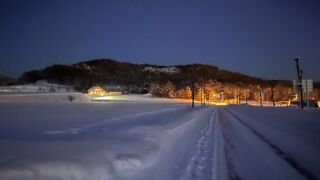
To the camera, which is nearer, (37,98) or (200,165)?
(200,165)

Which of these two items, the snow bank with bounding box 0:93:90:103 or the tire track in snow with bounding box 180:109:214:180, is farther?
the snow bank with bounding box 0:93:90:103

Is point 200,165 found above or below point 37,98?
below

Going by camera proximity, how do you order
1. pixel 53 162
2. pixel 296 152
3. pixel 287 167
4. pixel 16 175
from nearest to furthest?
pixel 16 175, pixel 53 162, pixel 287 167, pixel 296 152

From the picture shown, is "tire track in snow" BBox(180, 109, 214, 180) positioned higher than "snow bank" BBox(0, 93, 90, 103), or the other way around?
"snow bank" BBox(0, 93, 90, 103)

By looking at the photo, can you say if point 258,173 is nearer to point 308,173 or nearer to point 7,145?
point 308,173

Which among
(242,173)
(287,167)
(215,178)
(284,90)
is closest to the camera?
(215,178)

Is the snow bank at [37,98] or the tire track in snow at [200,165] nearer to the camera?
the tire track in snow at [200,165]

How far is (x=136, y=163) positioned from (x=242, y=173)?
2.99 metres

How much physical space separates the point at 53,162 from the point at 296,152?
30.7 ft

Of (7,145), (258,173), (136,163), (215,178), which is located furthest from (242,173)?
(7,145)

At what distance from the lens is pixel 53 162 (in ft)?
28.4

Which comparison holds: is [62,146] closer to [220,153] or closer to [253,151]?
[220,153]

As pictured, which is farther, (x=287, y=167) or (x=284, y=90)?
(x=284, y=90)

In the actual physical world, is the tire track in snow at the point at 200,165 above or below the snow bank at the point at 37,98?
below
